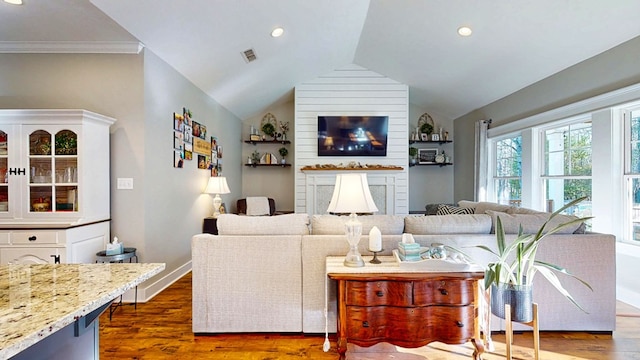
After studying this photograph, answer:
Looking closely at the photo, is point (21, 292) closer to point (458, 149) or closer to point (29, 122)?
point (29, 122)

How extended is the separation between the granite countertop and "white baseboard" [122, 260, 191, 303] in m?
2.09

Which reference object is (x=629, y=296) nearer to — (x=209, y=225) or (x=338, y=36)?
(x=338, y=36)

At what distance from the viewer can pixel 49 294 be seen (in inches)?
36.3

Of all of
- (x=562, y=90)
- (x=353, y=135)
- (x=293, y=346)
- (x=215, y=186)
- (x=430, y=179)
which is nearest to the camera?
(x=293, y=346)

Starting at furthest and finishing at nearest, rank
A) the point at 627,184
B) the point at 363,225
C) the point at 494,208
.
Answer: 1. the point at 494,208
2. the point at 627,184
3. the point at 363,225

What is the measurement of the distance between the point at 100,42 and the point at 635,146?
5.11 meters

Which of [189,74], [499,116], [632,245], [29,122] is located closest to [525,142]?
[499,116]

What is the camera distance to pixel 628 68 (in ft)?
9.97

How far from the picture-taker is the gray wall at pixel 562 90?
3.07m

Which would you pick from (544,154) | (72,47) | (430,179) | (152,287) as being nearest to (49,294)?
(152,287)

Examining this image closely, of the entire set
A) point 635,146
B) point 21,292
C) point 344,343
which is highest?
point 635,146

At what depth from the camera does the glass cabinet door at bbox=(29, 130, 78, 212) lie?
9.15 ft

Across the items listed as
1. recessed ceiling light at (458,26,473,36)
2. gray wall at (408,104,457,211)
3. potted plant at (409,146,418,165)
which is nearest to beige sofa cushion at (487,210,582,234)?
recessed ceiling light at (458,26,473,36)

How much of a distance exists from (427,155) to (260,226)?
5039 mm
